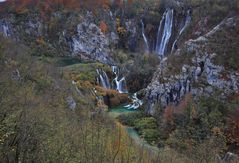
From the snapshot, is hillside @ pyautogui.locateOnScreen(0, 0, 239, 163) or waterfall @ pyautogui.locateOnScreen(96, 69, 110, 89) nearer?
hillside @ pyautogui.locateOnScreen(0, 0, 239, 163)

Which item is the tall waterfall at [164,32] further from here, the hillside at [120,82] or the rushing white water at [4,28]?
the rushing white water at [4,28]

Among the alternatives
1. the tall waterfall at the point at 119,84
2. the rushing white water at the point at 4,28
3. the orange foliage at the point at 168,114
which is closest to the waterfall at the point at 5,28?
the rushing white water at the point at 4,28

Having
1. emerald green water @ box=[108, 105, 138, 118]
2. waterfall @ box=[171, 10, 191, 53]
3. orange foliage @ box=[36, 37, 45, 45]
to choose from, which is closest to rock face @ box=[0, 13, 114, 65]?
orange foliage @ box=[36, 37, 45, 45]

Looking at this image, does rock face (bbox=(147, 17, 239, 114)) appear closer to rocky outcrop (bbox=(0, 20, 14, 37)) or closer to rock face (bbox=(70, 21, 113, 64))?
rock face (bbox=(70, 21, 113, 64))

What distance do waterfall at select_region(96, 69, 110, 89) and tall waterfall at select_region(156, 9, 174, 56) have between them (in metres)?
20.0

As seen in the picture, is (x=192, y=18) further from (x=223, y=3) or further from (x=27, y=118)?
(x=27, y=118)

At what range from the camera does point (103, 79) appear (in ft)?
239

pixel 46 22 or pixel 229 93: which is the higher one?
pixel 46 22

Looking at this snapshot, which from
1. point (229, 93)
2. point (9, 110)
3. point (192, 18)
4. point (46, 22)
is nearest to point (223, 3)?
point (192, 18)

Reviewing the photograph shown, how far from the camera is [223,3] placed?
237ft

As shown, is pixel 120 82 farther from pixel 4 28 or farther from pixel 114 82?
pixel 4 28


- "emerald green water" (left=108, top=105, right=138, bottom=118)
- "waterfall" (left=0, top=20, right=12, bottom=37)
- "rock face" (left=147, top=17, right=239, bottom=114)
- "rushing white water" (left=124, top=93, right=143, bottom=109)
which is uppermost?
"waterfall" (left=0, top=20, right=12, bottom=37)

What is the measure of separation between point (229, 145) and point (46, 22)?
7547cm

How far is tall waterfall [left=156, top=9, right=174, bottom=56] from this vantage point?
3487 inches
